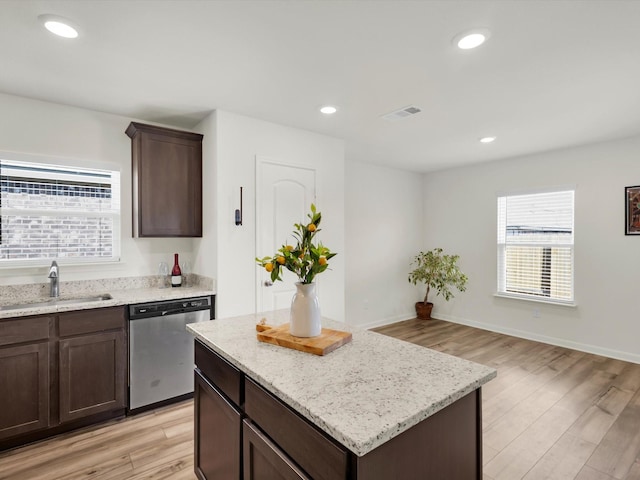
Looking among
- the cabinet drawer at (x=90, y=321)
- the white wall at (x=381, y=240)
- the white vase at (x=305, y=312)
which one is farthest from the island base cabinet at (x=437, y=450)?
the white wall at (x=381, y=240)

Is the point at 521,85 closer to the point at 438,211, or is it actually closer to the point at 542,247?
the point at 542,247

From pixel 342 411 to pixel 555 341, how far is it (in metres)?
4.71

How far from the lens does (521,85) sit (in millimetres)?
2537

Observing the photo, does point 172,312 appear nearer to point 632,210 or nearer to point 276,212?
point 276,212

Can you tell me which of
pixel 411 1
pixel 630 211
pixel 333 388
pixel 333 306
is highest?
pixel 411 1

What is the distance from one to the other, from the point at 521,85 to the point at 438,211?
345 centimetres

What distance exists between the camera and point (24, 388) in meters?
2.32

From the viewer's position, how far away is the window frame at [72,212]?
8.91 feet

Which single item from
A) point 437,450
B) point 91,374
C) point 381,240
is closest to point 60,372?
point 91,374

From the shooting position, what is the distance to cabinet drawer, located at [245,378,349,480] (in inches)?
36.0

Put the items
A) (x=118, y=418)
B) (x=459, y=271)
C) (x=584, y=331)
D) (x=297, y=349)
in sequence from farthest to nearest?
1. (x=459, y=271)
2. (x=584, y=331)
3. (x=118, y=418)
4. (x=297, y=349)

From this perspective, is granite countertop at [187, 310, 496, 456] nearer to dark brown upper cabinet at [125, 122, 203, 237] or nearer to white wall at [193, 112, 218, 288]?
white wall at [193, 112, 218, 288]

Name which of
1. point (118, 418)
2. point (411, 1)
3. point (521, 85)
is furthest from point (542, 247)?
point (118, 418)

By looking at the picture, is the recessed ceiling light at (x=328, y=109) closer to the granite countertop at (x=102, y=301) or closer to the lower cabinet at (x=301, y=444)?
the granite countertop at (x=102, y=301)
